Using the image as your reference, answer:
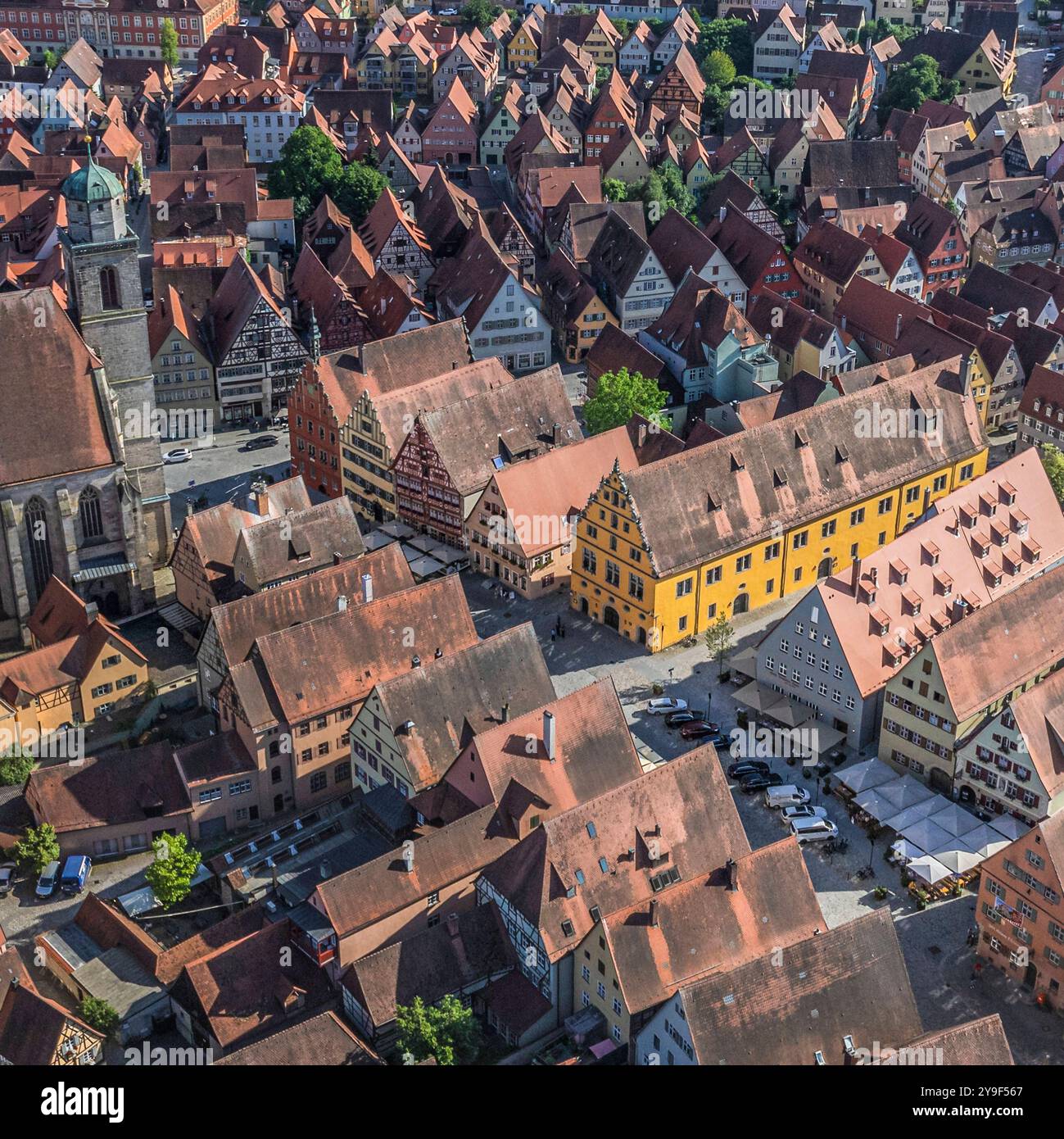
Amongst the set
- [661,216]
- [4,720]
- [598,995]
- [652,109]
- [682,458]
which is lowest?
[598,995]

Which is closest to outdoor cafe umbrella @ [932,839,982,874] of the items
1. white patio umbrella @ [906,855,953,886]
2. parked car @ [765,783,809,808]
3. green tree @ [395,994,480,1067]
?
white patio umbrella @ [906,855,953,886]

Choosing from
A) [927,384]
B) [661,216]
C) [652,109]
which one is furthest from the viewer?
[652,109]

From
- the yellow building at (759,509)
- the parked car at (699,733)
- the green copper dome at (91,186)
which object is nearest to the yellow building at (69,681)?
the green copper dome at (91,186)

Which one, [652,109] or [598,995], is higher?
[652,109]

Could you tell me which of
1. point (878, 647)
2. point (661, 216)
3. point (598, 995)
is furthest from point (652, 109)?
point (598, 995)

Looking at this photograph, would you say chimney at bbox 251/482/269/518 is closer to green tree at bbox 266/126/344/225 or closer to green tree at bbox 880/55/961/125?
green tree at bbox 266/126/344/225

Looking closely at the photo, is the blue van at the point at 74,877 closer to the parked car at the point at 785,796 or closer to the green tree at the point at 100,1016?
the green tree at the point at 100,1016

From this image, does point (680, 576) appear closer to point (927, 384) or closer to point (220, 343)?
point (927, 384)
